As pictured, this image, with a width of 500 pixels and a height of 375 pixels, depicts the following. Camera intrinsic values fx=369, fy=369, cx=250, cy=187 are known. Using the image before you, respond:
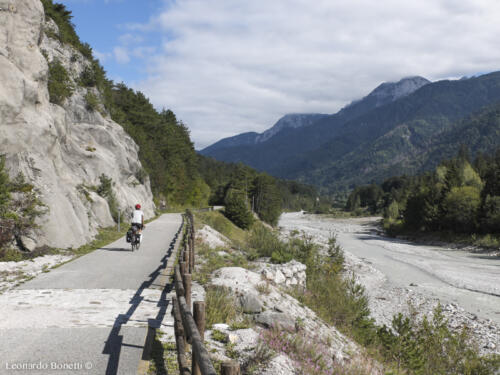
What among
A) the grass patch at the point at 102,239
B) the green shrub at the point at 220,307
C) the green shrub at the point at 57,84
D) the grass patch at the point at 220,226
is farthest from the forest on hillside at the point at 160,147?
the green shrub at the point at 220,307

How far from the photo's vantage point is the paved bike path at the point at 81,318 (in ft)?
18.6

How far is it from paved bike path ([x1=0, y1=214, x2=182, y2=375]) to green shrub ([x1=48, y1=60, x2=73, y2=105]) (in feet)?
59.7

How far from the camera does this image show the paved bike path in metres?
5.66

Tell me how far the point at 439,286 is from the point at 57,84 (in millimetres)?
32851

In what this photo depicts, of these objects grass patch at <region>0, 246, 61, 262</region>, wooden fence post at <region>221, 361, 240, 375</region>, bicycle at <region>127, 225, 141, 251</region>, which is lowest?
grass patch at <region>0, 246, 61, 262</region>

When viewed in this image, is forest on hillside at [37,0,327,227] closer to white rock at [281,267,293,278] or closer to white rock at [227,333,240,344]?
white rock at [281,267,293,278]

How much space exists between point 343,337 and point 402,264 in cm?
3038

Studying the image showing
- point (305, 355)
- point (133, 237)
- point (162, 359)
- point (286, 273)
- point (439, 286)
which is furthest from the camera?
point (439, 286)

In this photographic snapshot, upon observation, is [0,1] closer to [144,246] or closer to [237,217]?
[144,246]

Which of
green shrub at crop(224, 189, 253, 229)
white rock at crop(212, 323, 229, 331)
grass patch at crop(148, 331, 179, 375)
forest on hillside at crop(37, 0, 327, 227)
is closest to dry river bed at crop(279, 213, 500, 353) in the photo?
white rock at crop(212, 323, 229, 331)

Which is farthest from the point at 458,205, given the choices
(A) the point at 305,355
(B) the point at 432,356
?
(A) the point at 305,355

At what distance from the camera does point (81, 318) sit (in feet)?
25.2

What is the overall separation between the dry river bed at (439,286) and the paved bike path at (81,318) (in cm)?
1130

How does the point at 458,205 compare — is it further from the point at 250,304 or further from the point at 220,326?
the point at 220,326
